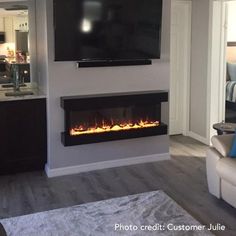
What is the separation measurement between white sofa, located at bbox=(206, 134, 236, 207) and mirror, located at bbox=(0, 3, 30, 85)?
2596mm

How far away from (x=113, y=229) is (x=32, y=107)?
1901mm

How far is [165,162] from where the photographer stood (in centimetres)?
511

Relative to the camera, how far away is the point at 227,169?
3.50m

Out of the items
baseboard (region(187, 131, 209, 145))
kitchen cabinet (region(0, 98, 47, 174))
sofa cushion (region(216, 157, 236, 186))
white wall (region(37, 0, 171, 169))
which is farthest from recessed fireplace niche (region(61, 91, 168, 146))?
sofa cushion (region(216, 157, 236, 186))

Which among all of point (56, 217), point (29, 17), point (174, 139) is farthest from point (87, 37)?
point (174, 139)

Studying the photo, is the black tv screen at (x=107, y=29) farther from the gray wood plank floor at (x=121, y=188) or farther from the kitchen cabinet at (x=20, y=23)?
the gray wood plank floor at (x=121, y=188)

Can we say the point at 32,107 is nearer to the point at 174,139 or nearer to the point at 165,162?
the point at 165,162

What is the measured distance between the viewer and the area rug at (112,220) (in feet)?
10.8

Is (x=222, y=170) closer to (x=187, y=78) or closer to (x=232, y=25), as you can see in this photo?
(x=187, y=78)

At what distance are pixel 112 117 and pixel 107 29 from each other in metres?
1.05

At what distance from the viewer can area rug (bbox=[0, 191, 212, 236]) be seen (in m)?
3.29

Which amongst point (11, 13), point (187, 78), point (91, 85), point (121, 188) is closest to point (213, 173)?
point (121, 188)

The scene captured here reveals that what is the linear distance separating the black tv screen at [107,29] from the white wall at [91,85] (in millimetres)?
140

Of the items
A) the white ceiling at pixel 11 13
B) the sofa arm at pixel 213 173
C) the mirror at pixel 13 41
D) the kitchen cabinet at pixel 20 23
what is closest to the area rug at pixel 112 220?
the sofa arm at pixel 213 173
